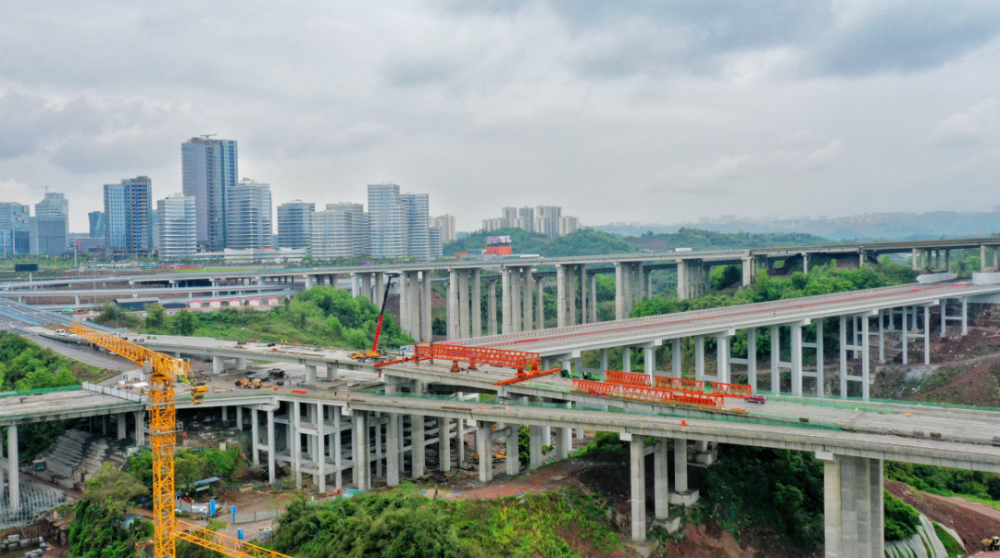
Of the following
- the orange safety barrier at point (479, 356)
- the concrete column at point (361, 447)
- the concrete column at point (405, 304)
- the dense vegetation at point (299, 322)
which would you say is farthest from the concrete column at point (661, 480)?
the concrete column at point (405, 304)

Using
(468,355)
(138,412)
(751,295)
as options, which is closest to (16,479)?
(138,412)

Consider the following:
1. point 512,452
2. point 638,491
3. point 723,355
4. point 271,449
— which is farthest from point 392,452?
point 723,355

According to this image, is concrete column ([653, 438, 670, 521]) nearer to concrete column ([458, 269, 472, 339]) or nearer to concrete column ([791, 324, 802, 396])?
concrete column ([791, 324, 802, 396])

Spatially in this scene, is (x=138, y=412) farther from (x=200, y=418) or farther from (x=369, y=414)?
(x=369, y=414)

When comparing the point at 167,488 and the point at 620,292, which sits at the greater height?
the point at 620,292

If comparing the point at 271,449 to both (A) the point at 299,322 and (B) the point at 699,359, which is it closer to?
(B) the point at 699,359

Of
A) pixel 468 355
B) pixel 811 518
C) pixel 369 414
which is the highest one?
pixel 468 355

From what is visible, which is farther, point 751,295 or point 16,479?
point 751,295

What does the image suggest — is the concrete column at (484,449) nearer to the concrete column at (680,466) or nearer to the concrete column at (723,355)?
the concrete column at (680,466)
